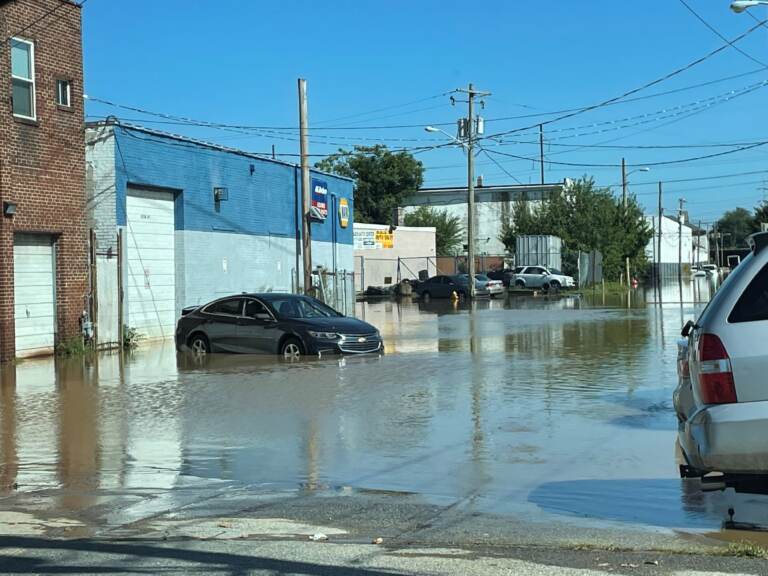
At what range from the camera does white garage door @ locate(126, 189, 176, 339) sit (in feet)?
82.9

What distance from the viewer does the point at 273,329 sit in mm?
20094

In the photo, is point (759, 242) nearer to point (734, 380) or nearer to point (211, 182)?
point (734, 380)

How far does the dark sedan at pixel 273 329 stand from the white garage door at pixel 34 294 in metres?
2.91

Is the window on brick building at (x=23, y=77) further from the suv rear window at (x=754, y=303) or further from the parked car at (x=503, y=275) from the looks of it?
the parked car at (x=503, y=275)

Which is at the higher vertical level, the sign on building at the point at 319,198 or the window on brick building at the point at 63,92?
the window on brick building at the point at 63,92

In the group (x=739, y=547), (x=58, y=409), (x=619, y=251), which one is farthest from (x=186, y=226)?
(x=619, y=251)

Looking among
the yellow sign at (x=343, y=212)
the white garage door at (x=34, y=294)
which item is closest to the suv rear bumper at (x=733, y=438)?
the white garage door at (x=34, y=294)

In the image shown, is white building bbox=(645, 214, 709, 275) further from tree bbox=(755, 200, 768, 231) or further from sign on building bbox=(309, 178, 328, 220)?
sign on building bbox=(309, 178, 328, 220)

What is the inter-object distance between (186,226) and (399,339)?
6.99 meters

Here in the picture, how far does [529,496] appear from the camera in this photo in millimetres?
8156

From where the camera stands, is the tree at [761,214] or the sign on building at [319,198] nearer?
the sign on building at [319,198]

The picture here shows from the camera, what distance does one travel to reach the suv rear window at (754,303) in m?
5.85

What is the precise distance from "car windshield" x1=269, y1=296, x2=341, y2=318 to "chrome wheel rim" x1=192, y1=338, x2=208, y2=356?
75.5 inches

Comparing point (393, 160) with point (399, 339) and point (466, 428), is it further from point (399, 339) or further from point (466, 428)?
point (466, 428)
